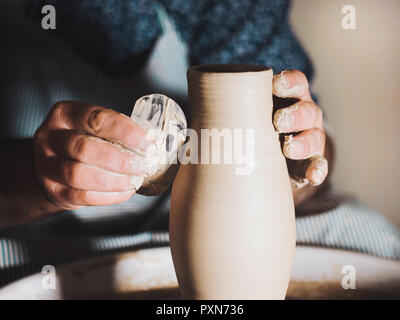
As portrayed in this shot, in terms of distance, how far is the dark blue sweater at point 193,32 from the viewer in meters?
1.34

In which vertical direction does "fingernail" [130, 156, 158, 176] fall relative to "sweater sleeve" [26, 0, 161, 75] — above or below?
below

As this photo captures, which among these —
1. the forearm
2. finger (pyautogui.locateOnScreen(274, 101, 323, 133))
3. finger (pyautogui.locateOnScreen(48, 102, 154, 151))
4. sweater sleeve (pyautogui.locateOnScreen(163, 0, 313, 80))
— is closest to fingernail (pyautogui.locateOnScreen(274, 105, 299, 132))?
finger (pyautogui.locateOnScreen(274, 101, 323, 133))

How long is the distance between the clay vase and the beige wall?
1.47 m

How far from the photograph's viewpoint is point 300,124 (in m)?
0.70

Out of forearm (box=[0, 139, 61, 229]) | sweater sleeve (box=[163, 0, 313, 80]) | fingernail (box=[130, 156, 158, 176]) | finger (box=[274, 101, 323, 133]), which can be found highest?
sweater sleeve (box=[163, 0, 313, 80])

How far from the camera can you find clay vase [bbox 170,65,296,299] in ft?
2.09

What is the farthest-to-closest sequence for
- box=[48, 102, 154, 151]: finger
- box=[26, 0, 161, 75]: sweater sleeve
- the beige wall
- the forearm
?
the beige wall → box=[26, 0, 161, 75]: sweater sleeve → the forearm → box=[48, 102, 154, 151]: finger

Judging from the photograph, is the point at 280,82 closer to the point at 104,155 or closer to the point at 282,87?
the point at 282,87

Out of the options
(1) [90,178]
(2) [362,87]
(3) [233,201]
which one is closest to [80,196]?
(1) [90,178]

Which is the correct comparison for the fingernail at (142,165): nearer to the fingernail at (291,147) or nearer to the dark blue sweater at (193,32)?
the fingernail at (291,147)

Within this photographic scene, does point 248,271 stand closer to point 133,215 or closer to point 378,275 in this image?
point 378,275

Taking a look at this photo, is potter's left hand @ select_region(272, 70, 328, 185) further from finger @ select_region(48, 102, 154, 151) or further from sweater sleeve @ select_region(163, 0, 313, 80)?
sweater sleeve @ select_region(163, 0, 313, 80)

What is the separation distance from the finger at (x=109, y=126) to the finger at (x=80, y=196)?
0.09 m
